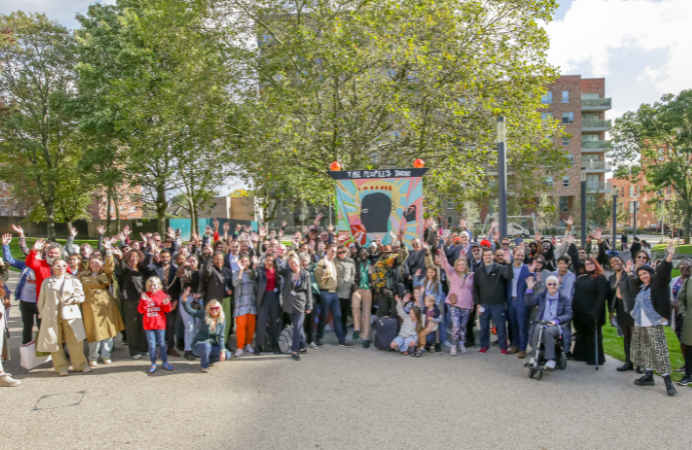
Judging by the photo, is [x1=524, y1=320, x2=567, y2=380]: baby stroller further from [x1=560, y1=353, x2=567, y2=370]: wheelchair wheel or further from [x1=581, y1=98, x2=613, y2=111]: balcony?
[x1=581, y1=98, x2=613, y2=111]: balcony

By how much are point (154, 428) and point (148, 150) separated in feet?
41.8

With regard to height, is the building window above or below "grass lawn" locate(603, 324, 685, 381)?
above

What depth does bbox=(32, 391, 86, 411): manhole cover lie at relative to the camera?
5746mm

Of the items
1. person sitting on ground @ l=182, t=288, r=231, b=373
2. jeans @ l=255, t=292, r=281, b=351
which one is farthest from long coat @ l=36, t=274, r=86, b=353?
jeans @ l=255, t=292, r=281, b=351

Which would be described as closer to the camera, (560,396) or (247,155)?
(560,396)

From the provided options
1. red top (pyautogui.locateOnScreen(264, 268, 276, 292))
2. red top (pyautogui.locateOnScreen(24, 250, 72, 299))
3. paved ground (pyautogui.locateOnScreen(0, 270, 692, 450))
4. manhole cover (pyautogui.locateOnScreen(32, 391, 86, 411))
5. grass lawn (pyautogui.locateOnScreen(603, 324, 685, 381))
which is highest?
red top (pyautogui.locateOnScreen(24, 250, 72, 299))

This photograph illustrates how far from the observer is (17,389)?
6410mm

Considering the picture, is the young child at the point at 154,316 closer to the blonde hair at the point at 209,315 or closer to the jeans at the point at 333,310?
the blonde hair at the point at 209,315

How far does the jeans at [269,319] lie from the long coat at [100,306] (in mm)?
2282

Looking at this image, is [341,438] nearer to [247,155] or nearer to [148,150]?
[247,155]

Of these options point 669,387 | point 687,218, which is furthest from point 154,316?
point 687,218

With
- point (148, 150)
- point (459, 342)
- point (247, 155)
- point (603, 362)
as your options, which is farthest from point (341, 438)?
point (148, 150)

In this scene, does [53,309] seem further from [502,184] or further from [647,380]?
[647,380]

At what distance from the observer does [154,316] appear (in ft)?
23.2
